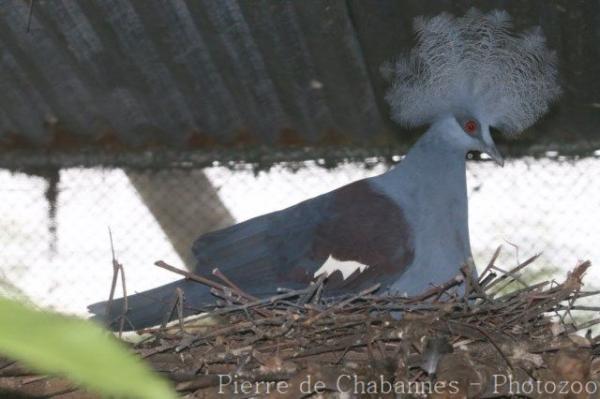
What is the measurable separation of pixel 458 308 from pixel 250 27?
52.4 inches

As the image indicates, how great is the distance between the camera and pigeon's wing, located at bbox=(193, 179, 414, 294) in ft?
7.97

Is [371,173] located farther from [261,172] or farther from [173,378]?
[173,378]

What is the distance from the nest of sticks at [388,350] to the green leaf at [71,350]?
1656 mm

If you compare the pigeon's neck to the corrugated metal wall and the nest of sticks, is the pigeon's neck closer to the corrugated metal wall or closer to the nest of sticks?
the corrugated metal wall

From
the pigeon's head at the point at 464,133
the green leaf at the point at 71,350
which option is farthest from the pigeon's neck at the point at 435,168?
the green leaf at the point at 71,350

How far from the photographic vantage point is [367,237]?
2469 mm

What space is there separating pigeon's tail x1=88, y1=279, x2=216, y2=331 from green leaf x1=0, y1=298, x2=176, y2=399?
2.07m

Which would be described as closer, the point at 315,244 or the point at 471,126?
the point at 315,244

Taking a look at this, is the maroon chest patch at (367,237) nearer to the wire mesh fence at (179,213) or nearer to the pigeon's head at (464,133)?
the pigeon's head at (464,133)

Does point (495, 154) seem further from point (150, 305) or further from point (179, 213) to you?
point (179, 213)

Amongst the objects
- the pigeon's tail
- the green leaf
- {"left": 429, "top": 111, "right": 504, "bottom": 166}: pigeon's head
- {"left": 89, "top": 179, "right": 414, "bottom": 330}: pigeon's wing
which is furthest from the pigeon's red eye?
the green leaf

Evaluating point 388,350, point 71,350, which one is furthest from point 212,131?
point 71,350

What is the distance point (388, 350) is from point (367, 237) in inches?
21.4

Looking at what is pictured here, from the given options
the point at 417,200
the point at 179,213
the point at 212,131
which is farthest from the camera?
the point at 179,213
